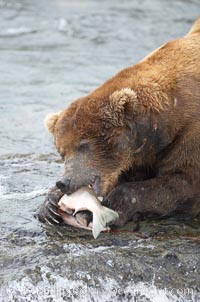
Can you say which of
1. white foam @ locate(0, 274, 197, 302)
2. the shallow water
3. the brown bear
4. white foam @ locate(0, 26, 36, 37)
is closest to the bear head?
the brown bear

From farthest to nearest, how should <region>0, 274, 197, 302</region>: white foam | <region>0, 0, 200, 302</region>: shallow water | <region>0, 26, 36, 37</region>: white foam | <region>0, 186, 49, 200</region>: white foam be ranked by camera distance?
<region>0, 26, 36, 37</region>: white foam
<region>0, 186, 49, 200</region>: white foam
<region>0, 0, 200, 302</region>: shallow water
<region>0, 274, 197, 302</region>: white foam

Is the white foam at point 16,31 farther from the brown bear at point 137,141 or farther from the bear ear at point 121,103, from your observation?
the bear ear at point 121,103

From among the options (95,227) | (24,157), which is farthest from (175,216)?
(24,157)

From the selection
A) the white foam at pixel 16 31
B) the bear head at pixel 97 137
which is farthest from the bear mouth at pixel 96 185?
the white foam at pixel 16 31

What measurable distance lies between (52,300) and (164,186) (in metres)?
1.27

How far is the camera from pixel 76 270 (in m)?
5.25

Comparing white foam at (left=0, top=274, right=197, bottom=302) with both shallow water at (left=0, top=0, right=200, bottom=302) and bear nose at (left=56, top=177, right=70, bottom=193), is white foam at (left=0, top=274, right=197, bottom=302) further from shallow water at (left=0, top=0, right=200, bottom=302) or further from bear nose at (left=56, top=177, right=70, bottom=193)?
bear nose at (left=56, top=177, right=70, bottom=193)

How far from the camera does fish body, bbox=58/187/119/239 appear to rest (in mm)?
5559

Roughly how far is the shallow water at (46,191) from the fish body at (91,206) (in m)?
0.14

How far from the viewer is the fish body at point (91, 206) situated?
5559mm

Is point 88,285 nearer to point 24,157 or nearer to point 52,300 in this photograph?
point 52,300

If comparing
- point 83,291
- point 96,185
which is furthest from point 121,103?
point 83,291

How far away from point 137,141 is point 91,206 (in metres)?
0.59

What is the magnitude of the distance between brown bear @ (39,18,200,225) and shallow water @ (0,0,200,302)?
23cm
